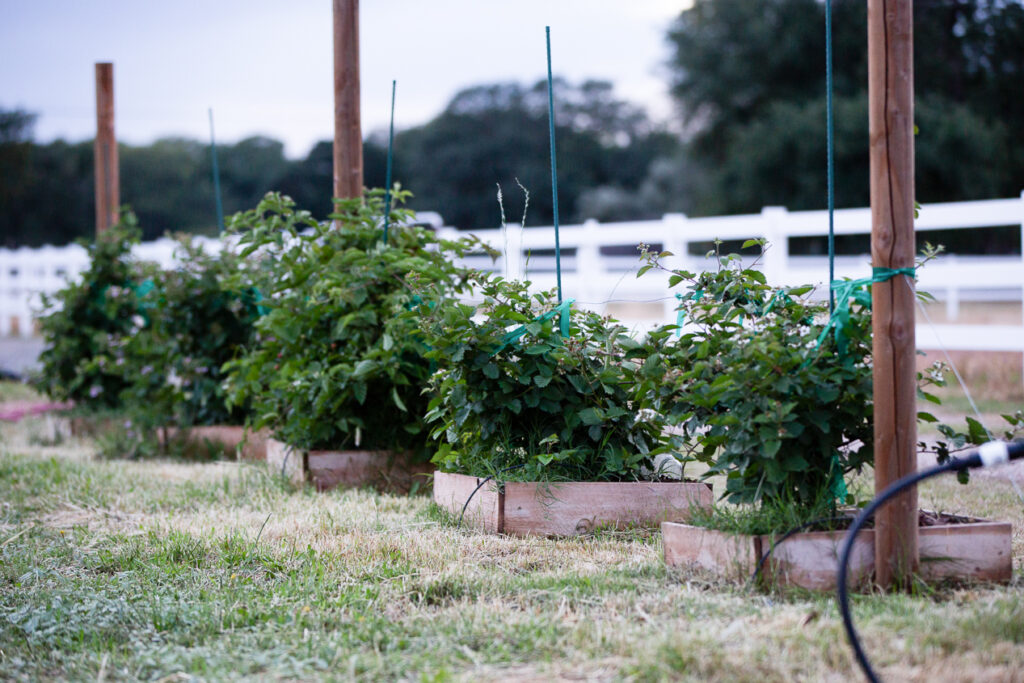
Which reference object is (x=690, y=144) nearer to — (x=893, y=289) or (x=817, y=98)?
(x=817, y=98)

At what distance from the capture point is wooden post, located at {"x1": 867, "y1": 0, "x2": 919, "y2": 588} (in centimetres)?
250

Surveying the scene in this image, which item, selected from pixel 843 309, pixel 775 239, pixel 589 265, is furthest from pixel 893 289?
pixel 589 265

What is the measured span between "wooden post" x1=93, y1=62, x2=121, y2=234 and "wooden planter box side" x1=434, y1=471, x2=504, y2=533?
5486mm

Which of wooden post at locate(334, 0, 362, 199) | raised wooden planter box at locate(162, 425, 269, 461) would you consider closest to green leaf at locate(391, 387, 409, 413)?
raised wooden planter box at locate(162, 425, 269, 461)

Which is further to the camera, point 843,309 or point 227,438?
point 227,438

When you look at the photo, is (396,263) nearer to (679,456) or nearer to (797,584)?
(679,456)

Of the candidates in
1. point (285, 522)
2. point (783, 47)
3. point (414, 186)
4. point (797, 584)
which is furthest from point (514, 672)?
point (414, 186)

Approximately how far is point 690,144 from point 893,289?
103ft

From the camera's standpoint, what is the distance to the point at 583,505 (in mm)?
3430

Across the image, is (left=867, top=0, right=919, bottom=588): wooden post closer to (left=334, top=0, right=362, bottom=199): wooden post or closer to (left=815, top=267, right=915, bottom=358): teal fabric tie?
(left=815, top=267, right=915, bottom=358): teal fabric tie

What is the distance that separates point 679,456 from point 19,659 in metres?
2.19

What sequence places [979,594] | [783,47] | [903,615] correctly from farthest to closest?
[783,47] < [979,594] < [903,615]

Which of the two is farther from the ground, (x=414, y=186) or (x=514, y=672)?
(x=414, y=186)

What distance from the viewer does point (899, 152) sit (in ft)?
8.40
